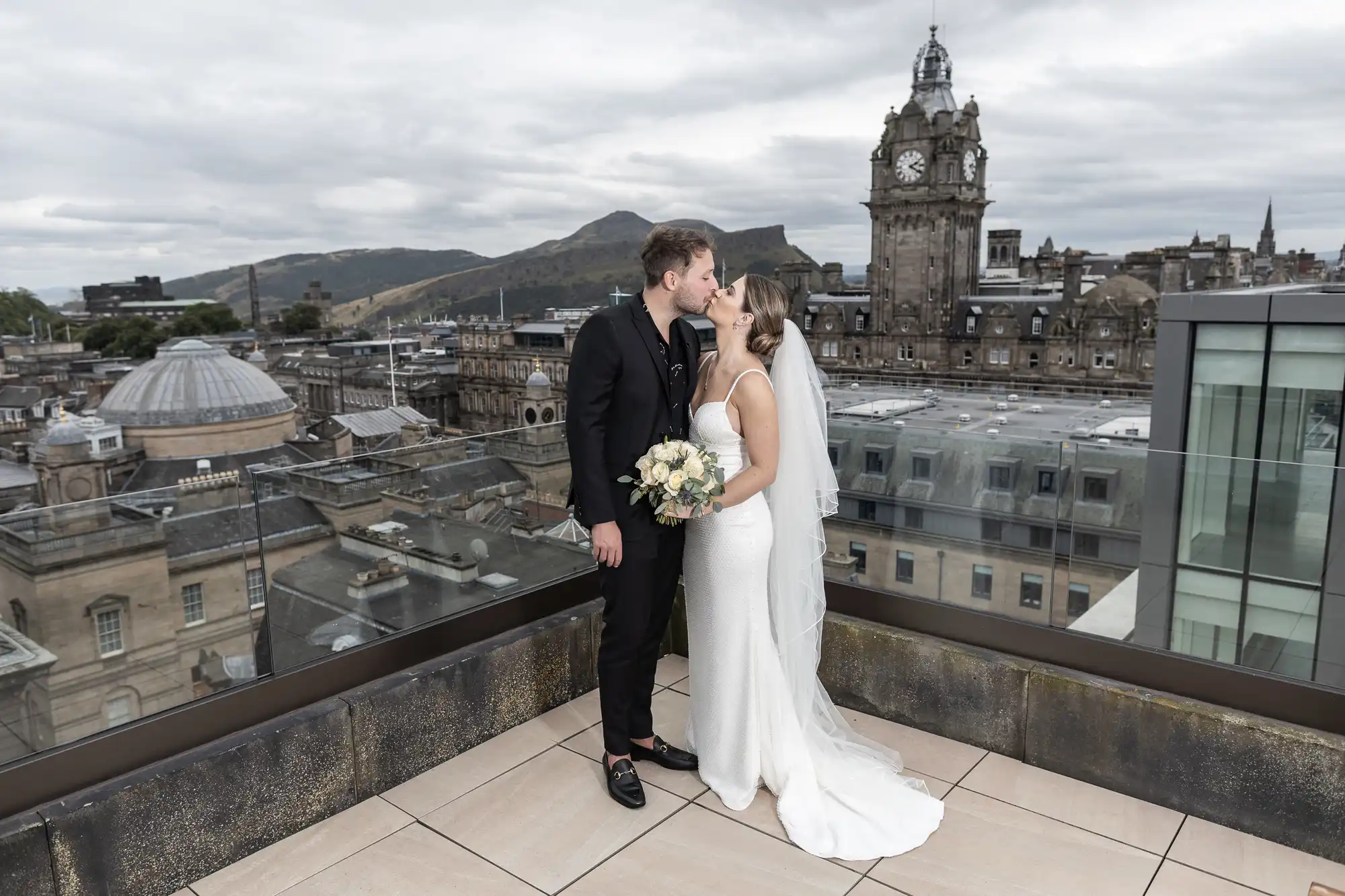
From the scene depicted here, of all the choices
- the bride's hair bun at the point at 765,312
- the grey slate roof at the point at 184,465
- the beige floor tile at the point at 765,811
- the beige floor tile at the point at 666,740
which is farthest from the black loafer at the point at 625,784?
the grey slate roof at the point at 184,465

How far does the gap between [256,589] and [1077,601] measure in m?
3.31

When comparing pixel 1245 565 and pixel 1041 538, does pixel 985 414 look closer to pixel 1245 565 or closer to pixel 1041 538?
pixel 1041 538

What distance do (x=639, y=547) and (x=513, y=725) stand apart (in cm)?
124

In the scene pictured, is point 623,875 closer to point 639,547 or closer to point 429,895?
point 429,895

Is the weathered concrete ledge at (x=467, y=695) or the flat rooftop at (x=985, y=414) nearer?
the weathered concrete ledge at (x=467, y=695)

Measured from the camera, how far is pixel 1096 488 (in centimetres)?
375

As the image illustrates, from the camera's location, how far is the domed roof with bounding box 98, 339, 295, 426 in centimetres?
4778

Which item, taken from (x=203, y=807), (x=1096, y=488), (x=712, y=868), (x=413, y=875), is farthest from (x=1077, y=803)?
(x=203, y=807)

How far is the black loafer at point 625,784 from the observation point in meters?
3.43

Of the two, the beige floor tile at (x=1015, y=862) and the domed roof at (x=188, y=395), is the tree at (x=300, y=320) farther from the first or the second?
the beige floor tile at (x=1015, y=862)

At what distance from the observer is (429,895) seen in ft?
9.53

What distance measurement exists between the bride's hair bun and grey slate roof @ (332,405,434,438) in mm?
57562

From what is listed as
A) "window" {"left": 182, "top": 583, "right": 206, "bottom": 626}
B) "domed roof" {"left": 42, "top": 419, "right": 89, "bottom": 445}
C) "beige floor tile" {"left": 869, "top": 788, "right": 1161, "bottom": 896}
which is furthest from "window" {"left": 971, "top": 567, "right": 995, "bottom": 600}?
"domed roof" {"left": 42, "top": 419, "right": 89, "bottom": 445}

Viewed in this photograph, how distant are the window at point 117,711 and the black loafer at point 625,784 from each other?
5.63 feet
